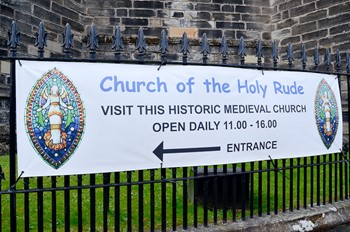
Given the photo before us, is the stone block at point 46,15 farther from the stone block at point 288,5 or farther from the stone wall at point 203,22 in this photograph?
the stone block at point 288,5

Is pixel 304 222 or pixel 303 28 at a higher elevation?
pixel 303 28

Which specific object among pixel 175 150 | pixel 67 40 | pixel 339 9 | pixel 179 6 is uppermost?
pixel 179 6

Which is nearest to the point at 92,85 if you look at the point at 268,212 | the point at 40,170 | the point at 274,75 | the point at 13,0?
the point at 40,170

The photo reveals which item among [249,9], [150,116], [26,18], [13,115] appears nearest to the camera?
[13,115]

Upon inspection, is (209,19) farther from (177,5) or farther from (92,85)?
(92,85)

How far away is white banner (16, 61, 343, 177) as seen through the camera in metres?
3.08

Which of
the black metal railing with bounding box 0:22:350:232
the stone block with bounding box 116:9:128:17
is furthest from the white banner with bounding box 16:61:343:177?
the stone block with bounding box 116:9:128:17

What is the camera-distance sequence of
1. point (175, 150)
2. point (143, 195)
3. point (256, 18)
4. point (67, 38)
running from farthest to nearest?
point (256, 18) → point (143, 195) → point (175, 150) → point (67, 38)

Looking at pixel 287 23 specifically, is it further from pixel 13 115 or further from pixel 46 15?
pixel 13 115

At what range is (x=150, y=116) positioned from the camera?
3387mm

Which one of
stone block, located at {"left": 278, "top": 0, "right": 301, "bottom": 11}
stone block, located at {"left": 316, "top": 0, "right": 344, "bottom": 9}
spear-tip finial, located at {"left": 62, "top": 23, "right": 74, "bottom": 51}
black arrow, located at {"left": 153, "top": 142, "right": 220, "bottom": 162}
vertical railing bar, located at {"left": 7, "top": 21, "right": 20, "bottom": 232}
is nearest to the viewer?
vertical railing bar, located at {"left": 7, "top": 21, "right": 20, "bottom": 232}

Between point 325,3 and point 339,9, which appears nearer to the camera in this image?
point 339,9

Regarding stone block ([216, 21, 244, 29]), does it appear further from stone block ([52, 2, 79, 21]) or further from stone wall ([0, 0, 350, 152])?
stone block ([52, 2, 79, 21])

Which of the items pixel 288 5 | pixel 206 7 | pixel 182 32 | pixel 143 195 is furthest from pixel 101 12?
pixel 143 195
